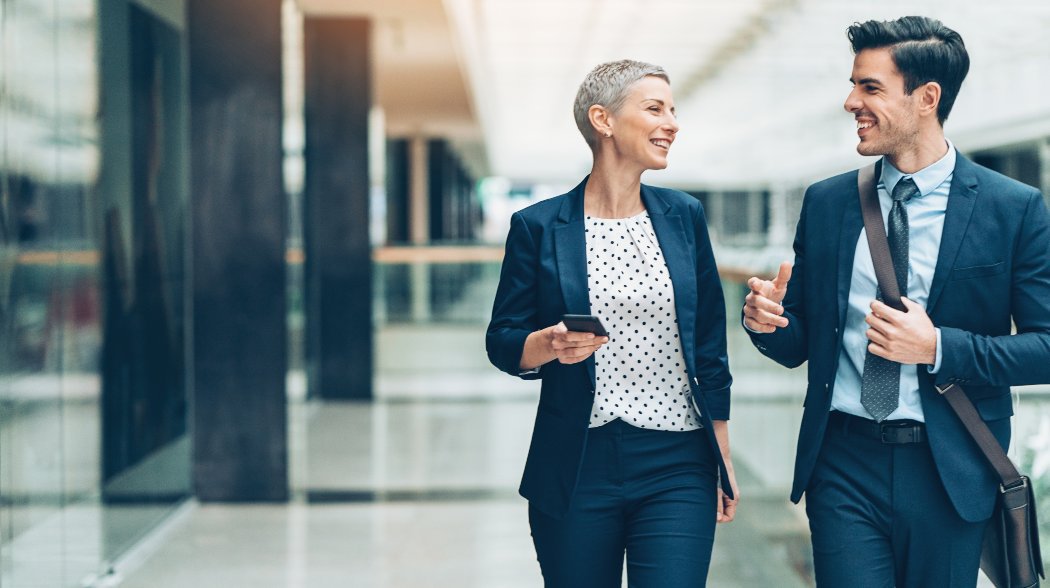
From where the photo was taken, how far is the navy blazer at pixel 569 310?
2451 millimetres

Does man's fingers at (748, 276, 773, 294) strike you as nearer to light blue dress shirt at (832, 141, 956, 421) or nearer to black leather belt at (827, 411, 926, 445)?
light blue dress shirt at (832, 141, 956, 421)

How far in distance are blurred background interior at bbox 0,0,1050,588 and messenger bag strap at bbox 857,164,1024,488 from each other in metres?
0.71

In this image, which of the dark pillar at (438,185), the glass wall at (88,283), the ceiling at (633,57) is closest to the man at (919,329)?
the ceiling at (633,57)

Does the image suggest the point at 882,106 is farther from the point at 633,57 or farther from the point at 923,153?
the point at 633,57

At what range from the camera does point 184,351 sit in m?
6.15

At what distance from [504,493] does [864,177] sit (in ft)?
15.0

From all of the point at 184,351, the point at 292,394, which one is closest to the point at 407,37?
the point at 292,394

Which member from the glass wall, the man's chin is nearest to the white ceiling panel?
the man's chin

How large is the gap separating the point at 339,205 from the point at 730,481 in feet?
26.9

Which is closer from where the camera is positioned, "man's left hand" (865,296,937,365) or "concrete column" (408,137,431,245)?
"man's left hand" (865,296,937,365)

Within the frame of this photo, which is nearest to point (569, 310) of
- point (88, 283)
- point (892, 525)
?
point (892, 525)

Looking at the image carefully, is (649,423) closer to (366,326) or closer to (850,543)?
(850,543)

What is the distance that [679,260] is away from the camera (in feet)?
8.17

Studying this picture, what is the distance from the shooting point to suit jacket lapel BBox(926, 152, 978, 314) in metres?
2.20
